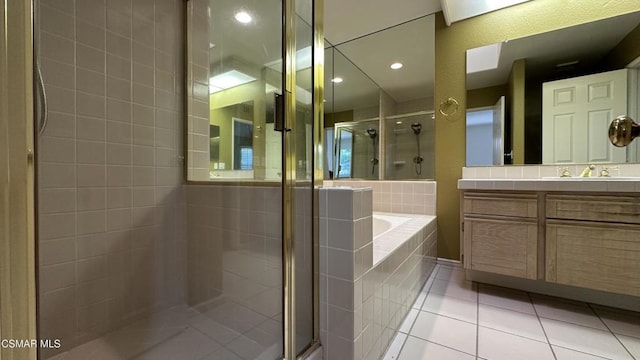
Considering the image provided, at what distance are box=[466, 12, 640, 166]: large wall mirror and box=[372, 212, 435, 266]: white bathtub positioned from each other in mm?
699

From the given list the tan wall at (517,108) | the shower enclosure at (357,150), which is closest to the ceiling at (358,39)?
the shower enclosure at (357,150)

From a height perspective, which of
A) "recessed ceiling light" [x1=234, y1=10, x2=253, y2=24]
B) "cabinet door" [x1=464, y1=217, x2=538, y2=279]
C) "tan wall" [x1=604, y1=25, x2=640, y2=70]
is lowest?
"cabinet door" [x1=464, y1=217, x2=538, y2=279]

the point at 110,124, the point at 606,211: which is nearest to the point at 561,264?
the point at 606,211

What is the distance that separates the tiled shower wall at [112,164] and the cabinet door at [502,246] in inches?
72.8

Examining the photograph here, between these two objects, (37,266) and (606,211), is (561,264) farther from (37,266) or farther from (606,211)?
(37,266)

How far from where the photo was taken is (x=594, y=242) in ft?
4.37

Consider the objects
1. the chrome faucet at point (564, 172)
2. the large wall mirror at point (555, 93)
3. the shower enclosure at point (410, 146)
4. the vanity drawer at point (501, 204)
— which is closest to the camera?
the vanity drawer at point (501, 204)

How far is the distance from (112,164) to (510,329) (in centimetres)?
219

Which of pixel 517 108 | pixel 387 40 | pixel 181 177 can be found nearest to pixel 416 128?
pixel 517 108

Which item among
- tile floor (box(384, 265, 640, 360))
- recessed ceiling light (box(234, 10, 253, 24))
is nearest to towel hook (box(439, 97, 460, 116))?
tile floor (box(384, 265, 640, 360))

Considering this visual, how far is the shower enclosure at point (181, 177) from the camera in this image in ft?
3.44

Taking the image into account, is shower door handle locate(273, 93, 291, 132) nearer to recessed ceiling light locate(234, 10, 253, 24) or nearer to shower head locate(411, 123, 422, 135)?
recessed ceiling light locate(234, 10, 253, 24)

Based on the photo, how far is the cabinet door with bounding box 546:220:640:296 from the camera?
4.15ft

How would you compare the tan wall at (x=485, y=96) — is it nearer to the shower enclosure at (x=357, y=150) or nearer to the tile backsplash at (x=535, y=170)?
the tile backsplash at (x=535, y=170)
